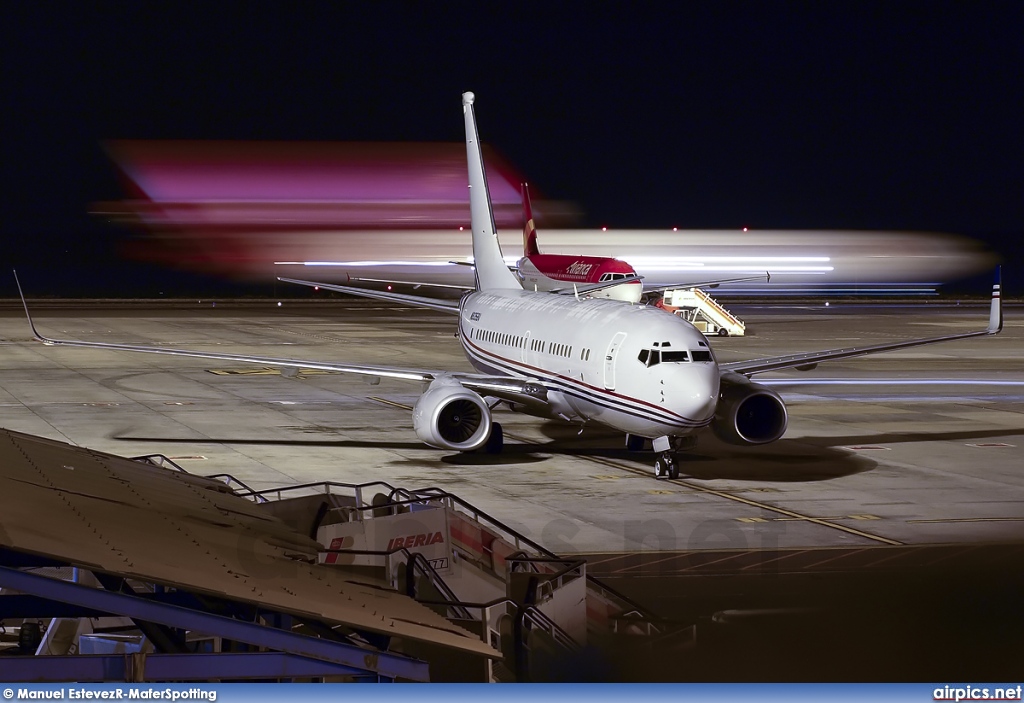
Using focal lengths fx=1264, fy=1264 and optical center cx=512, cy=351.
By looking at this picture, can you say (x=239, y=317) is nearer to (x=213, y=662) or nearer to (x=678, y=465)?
(x=678, y=465)

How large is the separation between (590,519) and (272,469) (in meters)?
A: 7.81

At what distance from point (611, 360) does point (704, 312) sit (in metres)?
51.1

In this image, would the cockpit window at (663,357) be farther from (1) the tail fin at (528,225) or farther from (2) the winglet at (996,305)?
(1) the tail fin at (528,225)

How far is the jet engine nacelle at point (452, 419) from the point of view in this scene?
89.0 ft

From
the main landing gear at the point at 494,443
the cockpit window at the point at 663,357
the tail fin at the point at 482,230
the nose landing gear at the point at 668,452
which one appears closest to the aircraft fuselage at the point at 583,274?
the tail fin at the point at 482,230

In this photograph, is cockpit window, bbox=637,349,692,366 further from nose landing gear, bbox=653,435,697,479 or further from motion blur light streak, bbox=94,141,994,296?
motion blur light streak, bbox=94,141,994,296

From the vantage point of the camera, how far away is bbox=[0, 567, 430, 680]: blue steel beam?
718cm

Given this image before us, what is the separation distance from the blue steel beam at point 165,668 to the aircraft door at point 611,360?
59.3 feet

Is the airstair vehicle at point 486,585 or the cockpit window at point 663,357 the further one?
the cockpit window at point 663,357

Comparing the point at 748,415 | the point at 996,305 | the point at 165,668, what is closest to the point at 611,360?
Answer: the point at 748,415

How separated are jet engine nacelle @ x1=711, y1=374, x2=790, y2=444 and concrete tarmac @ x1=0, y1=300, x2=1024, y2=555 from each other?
90cm

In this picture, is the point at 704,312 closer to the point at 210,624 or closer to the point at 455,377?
the point at 455,377

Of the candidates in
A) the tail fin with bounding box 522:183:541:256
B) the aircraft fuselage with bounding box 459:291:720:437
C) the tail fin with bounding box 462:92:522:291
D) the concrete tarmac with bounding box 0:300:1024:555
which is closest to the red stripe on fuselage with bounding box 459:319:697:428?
the aircraft fuselage with bounding box 459:291:720:437

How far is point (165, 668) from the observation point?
25.3ft
